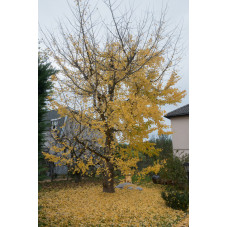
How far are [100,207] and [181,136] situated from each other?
4.82 ft

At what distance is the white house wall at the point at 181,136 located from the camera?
9.43ft

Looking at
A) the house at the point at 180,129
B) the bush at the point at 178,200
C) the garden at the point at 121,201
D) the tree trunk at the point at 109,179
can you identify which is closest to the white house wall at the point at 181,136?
the house at the point at 180,129

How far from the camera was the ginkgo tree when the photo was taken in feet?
9.87

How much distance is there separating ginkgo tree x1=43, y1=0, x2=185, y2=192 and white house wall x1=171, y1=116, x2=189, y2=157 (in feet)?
0.55

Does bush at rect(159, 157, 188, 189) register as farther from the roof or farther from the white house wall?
the roof

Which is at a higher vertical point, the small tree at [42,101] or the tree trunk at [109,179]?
the small tree at [42,101]

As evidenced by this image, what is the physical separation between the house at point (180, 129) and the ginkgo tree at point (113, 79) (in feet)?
0.50

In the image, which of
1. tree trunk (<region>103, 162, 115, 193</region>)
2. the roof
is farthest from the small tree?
the roof

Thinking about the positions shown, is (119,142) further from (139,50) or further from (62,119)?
(139,50)

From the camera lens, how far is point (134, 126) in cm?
316

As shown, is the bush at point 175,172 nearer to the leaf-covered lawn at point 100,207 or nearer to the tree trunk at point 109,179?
the leaf-covered lawn at point 100,207
